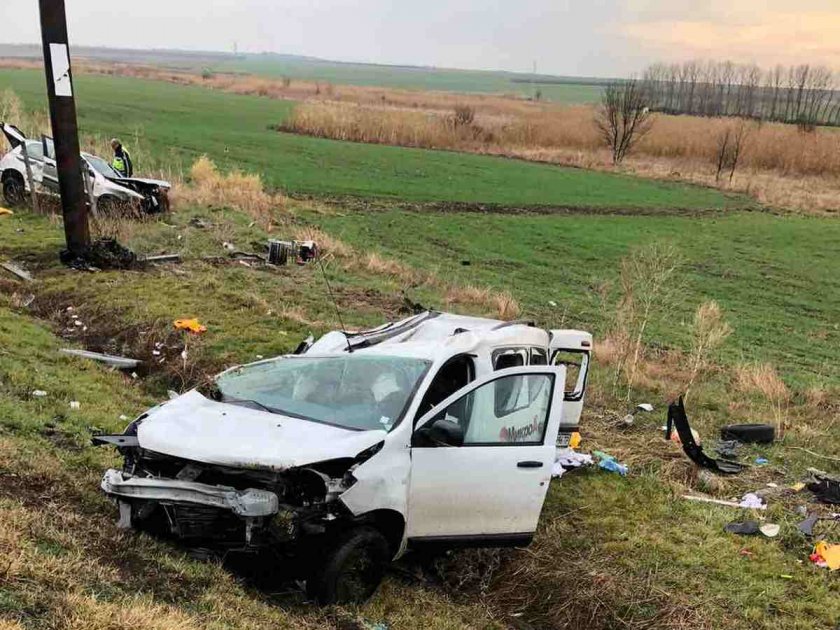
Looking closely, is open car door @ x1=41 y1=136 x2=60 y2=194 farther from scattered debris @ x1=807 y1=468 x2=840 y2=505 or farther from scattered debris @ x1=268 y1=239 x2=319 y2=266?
scattered debris @ x1=807 y1=468 x2=840 y2=505

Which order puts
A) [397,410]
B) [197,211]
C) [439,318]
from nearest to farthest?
[397,410] < [439,318] < [197,211]

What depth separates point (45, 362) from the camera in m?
8.74

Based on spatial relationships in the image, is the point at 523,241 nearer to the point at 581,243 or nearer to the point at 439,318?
the point at 581,243

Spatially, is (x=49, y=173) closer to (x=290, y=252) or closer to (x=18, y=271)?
(x=18, y=271)

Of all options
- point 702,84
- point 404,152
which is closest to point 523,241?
point 404,152

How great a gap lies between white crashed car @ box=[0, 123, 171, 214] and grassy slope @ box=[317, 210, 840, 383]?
6282mm

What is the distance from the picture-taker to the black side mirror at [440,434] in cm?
507

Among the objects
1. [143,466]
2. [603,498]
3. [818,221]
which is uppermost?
[143,466]

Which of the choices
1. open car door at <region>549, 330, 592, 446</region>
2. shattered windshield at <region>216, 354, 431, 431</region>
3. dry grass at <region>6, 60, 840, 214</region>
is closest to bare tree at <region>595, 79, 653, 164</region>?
dry grass at <region>6, 60, 840, 214</region>

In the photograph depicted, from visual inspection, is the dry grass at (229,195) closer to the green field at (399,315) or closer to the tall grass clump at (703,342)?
the green field at (399,315)

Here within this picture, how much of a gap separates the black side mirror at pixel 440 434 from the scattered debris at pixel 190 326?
6.21m

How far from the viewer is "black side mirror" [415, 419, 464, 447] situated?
507cm

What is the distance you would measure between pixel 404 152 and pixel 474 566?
43.3 meters

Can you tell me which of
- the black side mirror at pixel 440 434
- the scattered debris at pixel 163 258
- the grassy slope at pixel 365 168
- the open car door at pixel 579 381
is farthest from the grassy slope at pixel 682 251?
the black side mirror at pixel 440 434
